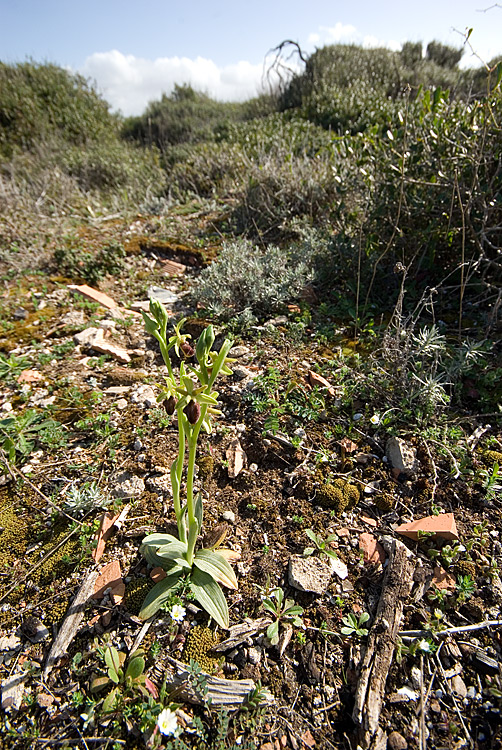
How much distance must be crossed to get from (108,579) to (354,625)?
3.52ft

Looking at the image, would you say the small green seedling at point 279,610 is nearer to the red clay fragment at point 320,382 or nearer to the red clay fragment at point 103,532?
the red clay fragment at point 103,532

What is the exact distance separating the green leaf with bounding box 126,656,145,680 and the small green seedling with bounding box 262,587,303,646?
49 cm

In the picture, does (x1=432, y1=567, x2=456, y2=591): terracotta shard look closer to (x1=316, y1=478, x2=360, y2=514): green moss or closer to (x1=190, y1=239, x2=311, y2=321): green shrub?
(x1=316, y1=478, x2=360, y2=514): green moss

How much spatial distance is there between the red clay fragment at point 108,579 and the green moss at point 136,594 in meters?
0.06

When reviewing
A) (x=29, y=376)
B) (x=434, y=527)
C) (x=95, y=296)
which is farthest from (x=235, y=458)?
(x=95, y=296)

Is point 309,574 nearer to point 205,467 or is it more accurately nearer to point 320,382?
point 205,467

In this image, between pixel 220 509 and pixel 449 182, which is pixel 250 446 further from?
pixel 449 182

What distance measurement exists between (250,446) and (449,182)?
2537 millimetres

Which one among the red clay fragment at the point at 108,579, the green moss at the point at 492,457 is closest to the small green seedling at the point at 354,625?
the red clay fragment at the point at 108,579

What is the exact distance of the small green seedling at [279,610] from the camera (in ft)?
5.54

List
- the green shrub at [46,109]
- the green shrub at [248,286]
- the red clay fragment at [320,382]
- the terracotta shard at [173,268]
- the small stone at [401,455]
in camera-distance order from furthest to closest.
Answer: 1. the green shrub at [46,109]
2. the terracotta shard at [173,268]
3. the green shrub at [248,286]
4. the red clay fragment at [320,382]
5. the small stone at [401,455]

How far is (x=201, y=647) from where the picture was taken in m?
1.67

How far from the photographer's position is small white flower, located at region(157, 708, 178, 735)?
1.39 meters

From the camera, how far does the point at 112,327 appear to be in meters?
3.51
